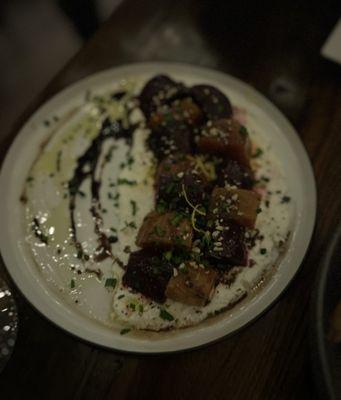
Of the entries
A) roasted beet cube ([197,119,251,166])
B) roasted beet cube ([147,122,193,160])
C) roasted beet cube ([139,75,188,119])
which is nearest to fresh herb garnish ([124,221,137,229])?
roasted beet cube ([147,122,193,160])

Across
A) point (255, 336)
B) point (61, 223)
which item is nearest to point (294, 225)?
point (255, 336)

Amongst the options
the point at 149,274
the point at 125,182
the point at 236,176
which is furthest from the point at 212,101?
the point at 149,274

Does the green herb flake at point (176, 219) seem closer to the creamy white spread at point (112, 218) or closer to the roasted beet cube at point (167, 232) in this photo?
the roasted beet cube at point (167, 232)

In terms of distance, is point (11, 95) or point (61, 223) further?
point (11, 95)

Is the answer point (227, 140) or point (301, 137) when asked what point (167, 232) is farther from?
point (301, 137)

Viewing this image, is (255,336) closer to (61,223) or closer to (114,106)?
(61,223)
